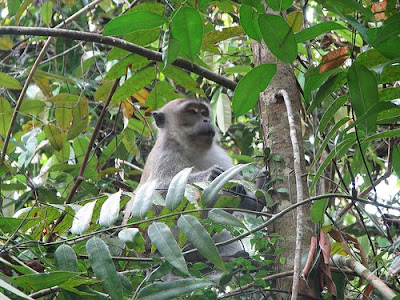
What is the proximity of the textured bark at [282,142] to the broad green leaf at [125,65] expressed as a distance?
0.69m

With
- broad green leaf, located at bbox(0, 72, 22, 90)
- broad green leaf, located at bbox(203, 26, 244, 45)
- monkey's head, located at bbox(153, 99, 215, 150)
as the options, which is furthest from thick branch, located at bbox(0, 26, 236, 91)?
monkey's head, located at bbox(153, 99, 215, 150)

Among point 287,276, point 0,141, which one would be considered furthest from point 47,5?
point 287,276

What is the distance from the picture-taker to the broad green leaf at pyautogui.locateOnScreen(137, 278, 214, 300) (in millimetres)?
2287

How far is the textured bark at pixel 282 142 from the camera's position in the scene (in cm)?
298

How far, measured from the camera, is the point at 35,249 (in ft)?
8.36

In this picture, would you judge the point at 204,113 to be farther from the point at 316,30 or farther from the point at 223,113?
the point at 316,30

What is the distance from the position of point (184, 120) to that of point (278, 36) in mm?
4144

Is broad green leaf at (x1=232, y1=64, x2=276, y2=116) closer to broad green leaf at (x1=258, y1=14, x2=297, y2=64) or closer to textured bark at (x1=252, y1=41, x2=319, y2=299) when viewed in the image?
broad green leaf at (x1=258, y1=14, x2=297, y2=64)

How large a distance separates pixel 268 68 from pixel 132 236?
2.79ft

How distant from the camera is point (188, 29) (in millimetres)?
2389

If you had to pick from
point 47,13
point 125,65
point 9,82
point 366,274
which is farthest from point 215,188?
point 47,13

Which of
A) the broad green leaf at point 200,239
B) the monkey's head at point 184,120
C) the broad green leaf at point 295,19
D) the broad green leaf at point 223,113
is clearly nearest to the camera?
the broad green leaf at point 200,239

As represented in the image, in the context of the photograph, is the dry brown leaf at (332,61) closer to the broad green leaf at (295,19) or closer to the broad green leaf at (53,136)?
the broad green leaf at (295,19)

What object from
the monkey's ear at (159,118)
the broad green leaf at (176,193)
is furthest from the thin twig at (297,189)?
the monkey's ear at (159,118)
